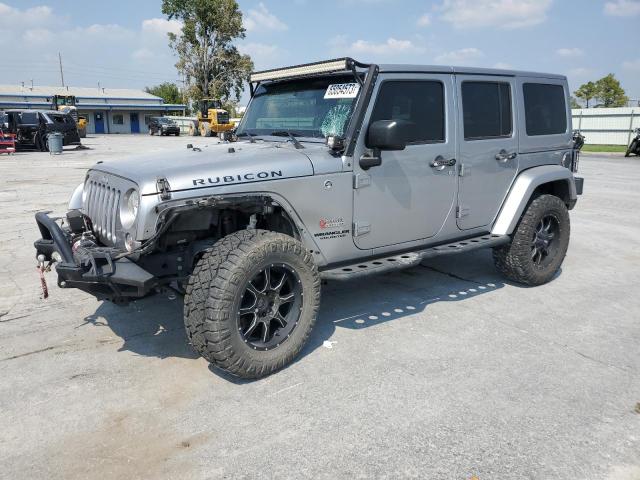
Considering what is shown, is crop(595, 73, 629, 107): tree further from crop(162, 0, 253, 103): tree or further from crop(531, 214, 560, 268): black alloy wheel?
Answer: crop(531, 214, 560, 268): black alloy wheel

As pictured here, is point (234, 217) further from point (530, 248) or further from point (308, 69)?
point (530, 248)

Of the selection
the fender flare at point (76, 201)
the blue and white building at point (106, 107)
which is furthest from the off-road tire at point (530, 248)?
the blue and white building at point (106, 107)

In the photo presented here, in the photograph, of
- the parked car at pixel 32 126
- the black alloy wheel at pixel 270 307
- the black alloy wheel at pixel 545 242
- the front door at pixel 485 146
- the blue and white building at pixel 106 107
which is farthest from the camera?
the blue and white building at pixel 106 107

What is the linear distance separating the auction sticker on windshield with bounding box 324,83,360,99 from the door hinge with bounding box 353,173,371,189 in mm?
598

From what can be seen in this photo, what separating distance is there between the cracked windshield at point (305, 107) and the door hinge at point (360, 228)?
0.70 m

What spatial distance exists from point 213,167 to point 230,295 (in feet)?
2.76

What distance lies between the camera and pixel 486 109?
4.89 m

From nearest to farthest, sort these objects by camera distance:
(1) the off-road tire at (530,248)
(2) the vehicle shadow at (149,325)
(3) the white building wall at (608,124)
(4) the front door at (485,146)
A: (2) the vehicle shadow at (149,325) < (4) the front door at (485,146) < (1) the off-road tire at (530,248) < (3) the white building wall at (608,124)

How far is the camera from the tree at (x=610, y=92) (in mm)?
43438

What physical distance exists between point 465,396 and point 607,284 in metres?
3.18

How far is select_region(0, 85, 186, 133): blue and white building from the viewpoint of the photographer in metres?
53.6

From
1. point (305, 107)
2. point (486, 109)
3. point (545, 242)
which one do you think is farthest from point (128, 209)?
point (545, 242)

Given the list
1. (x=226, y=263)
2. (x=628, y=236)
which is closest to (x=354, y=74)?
(x=226, y=263)

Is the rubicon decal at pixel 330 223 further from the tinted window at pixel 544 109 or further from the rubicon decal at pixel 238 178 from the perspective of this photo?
the tinted window at pixel 544 109
